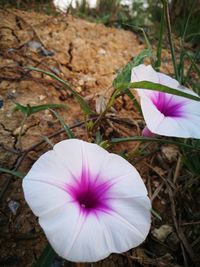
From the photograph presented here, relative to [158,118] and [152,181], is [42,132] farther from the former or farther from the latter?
[158,118]

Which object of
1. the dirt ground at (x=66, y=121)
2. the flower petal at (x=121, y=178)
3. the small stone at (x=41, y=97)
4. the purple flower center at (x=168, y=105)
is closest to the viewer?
the flower petal at (x=121, y=178)

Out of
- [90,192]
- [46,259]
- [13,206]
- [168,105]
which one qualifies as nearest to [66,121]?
[13,206]

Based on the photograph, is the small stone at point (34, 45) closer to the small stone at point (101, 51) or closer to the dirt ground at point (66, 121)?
the dirt ground at point (66, 121)

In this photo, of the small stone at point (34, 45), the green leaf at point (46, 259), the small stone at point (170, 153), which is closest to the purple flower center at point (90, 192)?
the green leaf at point (46, 259)

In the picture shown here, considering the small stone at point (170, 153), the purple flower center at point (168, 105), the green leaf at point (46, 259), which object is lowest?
the green leaf at point (46, 259)

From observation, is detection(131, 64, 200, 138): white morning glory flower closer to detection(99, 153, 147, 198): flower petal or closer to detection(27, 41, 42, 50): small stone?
detection(99, 153, 147, 198): flower petal

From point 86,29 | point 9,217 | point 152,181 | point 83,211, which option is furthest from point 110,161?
point 86,29

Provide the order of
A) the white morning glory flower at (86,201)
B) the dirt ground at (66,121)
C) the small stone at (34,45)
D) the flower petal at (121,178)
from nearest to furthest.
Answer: the white morning glory flower at (86,201) < the flower petal at (121,178) < the dirt ground at (66,121) < the small stone at (34,45)
